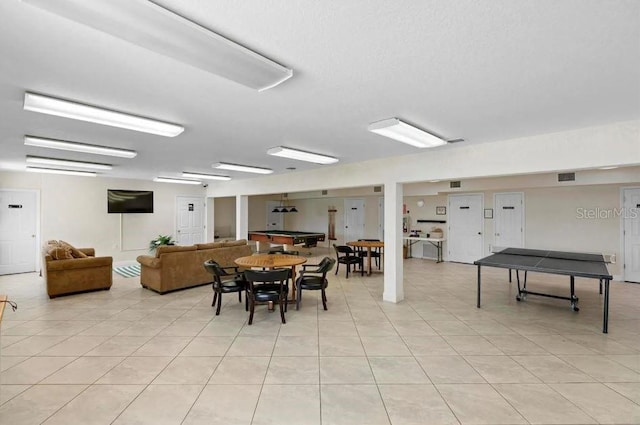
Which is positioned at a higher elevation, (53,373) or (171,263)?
(171,263)

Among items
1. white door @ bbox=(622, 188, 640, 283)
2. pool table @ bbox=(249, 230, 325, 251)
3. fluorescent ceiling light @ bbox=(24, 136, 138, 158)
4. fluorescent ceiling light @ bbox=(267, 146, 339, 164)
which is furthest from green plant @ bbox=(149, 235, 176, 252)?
white door @ bbox=(622, 188, 640, 283)

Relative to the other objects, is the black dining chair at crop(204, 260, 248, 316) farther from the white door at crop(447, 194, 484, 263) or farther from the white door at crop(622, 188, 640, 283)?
the white door at crop(622, 188, 640, 283)

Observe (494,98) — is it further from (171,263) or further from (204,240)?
(204,240)

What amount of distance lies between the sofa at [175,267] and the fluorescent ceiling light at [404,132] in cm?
442

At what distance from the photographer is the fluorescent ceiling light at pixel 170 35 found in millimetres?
1288

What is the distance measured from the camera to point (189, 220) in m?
10.0

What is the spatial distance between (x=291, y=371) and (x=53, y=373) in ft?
7.29

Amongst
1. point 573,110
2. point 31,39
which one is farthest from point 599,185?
point 31,39

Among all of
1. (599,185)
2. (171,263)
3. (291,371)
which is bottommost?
(291,371)

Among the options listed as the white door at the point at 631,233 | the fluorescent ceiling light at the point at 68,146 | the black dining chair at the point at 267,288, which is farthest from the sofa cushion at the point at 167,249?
the white door at the point at 631,233

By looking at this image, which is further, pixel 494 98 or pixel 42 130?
pixel 42 130

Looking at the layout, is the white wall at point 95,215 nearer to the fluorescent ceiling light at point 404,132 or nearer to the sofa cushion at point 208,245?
the sofa cushion at point 208,245

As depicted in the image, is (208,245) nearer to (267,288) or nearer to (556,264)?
(267,288)

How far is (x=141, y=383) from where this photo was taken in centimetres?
269
